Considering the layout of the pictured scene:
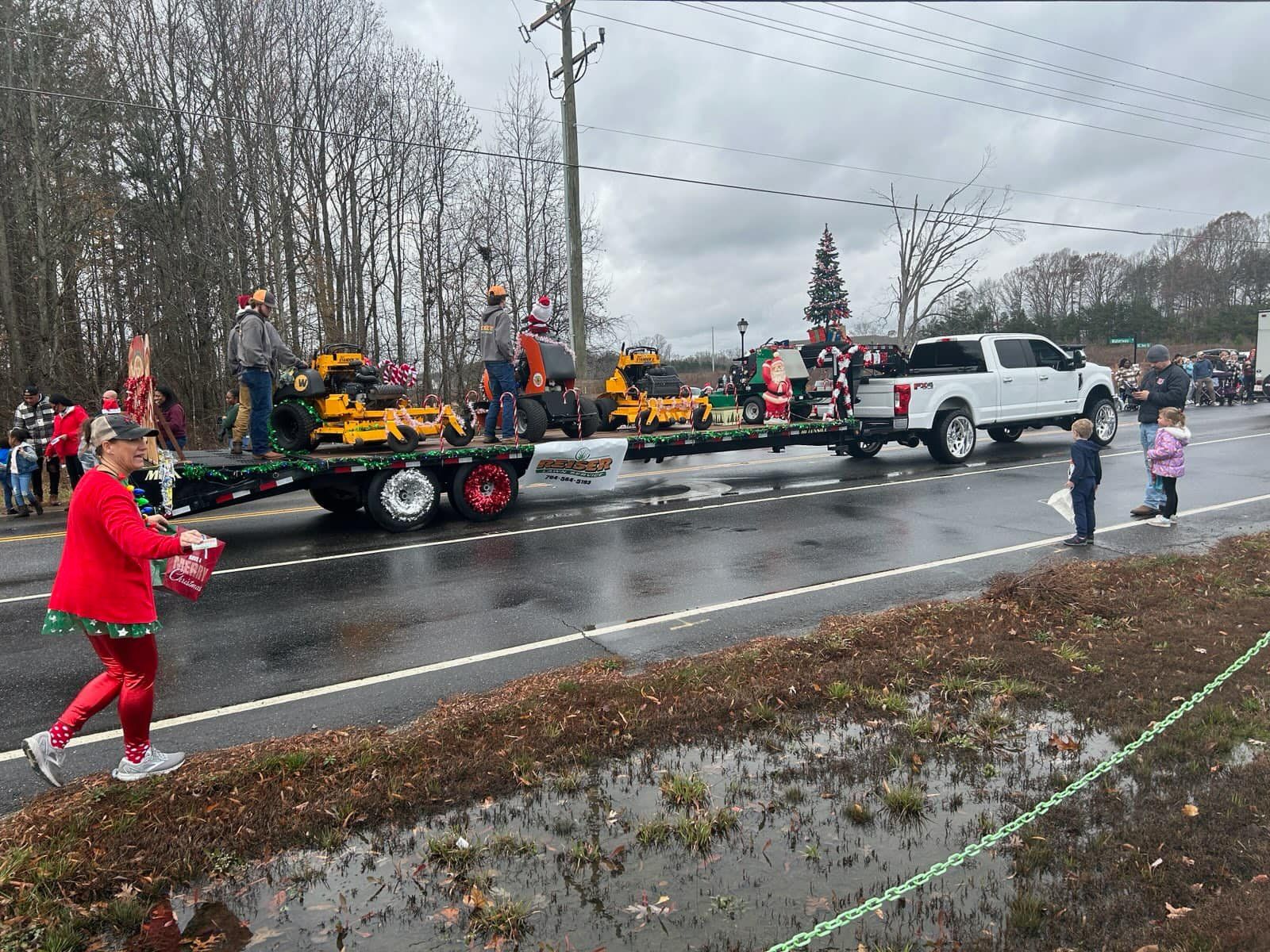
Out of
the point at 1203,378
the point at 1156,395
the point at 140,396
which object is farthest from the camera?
the point at 1203,378

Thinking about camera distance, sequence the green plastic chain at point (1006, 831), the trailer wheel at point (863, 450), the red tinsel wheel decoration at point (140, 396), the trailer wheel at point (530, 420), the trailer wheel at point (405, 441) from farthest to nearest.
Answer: the trailer wheel at point (863, 450) < the trailer wheel at point (530, 420) < the trailer wheel at point (405, 441) < the red tinsel wheel decoration at point (140, 396) < the green plastic chain at point (1006, 831)

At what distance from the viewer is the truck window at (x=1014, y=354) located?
52.9 ft

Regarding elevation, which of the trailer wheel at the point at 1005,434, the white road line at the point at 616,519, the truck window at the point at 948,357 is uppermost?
the truck window at the point at 948,357

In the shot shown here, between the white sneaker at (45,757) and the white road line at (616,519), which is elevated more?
the white road line at (616,519)

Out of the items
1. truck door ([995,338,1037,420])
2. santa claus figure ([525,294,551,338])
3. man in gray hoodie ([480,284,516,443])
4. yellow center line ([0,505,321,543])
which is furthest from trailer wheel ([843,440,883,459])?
yellow center line ([0,505,321,543])

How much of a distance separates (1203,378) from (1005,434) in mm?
16612

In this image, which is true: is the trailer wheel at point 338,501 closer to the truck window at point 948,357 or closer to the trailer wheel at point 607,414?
the trailer wheel at point 607,414

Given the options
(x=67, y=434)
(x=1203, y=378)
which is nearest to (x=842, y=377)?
(x=67, y=434)

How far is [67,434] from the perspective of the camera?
1302cm

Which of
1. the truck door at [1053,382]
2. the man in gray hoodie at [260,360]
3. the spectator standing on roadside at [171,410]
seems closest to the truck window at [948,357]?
the truck door at [1053,382]

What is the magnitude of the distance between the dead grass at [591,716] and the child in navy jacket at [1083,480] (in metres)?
1.97

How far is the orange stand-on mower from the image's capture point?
11.3 m

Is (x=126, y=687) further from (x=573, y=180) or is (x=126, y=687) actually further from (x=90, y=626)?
(x=573, y=180)

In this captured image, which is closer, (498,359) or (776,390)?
(498,359)
